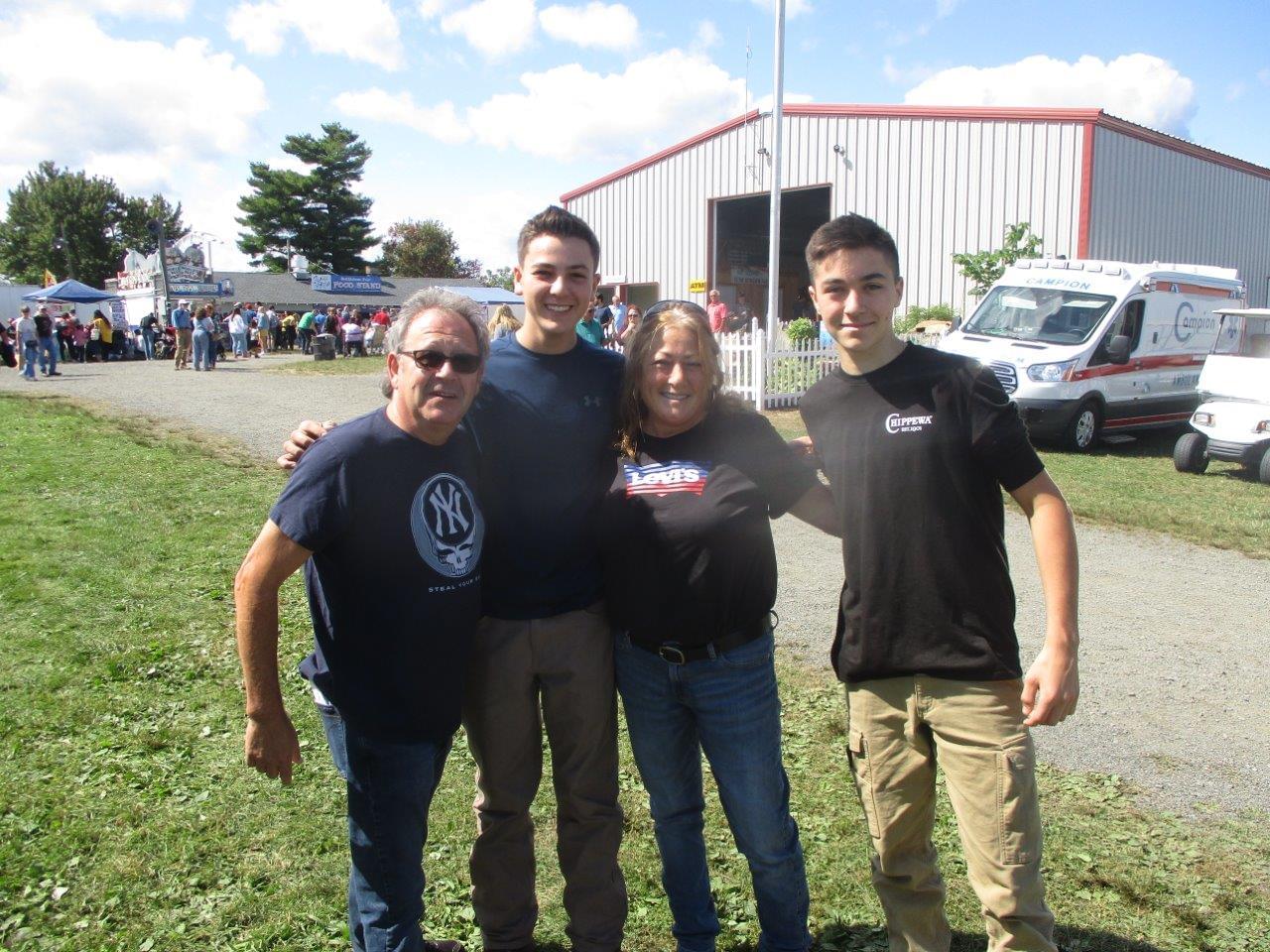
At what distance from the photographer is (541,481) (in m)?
2.64

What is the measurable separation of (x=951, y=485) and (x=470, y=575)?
1239mm

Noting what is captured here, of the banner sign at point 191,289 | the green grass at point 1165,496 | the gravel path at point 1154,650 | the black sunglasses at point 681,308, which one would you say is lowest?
the gravel path at point 1154,650

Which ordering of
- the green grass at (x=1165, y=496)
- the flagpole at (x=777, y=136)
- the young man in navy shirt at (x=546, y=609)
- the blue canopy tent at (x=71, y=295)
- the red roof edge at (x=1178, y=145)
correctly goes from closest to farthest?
1. the young man in navy shirt at (x=546, y=609)
2. the green grass at (x=1165, y=496)
3. the flagpole at (x=777, y=136)
4. the red roof edge at (x=1178, y=145)
5. the blue canopy tent at (x=71, y=295)

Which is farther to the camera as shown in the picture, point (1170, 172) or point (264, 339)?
point (264, 339)

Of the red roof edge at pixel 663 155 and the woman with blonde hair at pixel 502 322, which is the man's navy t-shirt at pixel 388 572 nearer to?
the woman with blonde hair at pixel 502 322

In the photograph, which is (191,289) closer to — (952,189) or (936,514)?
(952,189)

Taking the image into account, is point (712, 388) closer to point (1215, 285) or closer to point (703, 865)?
point (703, 865)

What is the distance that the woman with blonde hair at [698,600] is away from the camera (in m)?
2.54

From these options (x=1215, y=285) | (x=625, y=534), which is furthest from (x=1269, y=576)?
(x=1215, y=285)

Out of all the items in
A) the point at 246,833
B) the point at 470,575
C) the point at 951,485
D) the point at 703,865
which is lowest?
the point at 246,833

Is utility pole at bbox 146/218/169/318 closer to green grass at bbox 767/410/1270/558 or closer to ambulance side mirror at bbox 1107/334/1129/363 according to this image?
green grass at bbox 767/410/1270/558

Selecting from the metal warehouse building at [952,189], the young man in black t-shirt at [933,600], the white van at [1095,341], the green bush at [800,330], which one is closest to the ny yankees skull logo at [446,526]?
the young man in black t-shirt at [933,600]

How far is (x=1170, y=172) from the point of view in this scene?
2211 cm

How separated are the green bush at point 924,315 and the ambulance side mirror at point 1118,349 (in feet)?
25.6
